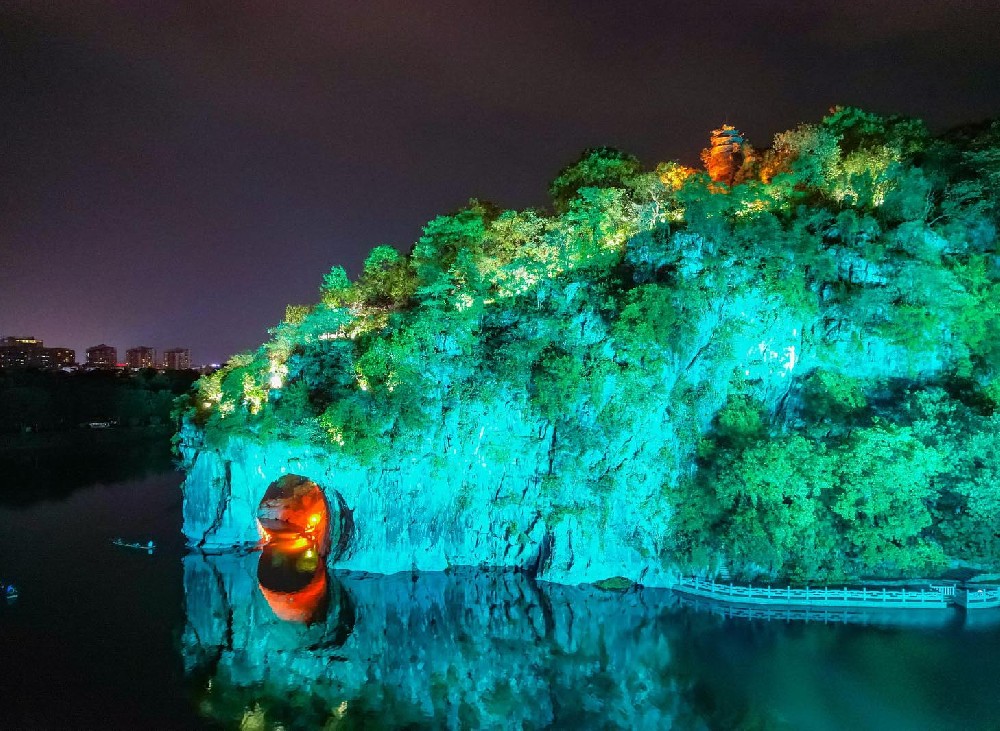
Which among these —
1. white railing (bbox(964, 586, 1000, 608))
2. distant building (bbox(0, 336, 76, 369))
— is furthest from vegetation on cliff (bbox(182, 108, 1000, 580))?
distant building (bbox(0, 336, 76, 369))

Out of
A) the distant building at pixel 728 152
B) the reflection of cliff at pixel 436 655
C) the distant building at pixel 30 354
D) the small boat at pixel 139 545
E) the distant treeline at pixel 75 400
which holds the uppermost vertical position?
the distant building at pixel 728 152

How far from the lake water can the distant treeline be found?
40976 mm

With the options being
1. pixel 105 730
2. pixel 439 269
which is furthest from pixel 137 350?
pixel 105 730

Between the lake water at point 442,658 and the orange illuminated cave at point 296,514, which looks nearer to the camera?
the lake water at point 442,658

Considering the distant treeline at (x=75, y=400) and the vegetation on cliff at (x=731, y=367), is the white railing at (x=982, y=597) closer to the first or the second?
the vegetation on cliff at (x=731, y=367)

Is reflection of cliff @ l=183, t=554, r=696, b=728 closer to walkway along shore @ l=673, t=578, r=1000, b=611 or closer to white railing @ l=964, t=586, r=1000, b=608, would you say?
walkway along shore @ l=673, t=578, r=1000, b=611

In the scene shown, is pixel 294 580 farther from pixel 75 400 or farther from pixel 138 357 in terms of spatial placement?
pixel 138 357

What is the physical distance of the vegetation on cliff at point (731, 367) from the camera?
2353 cm

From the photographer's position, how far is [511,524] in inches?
1102

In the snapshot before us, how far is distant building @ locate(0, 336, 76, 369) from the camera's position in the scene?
352ft

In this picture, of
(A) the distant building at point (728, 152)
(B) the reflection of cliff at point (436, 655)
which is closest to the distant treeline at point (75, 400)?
(B) the reflection of cliff at point (436, 655)

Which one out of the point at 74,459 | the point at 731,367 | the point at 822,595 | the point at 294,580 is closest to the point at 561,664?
the point at 822,595

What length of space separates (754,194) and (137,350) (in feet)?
496

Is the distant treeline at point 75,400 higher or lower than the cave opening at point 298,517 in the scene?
higher
